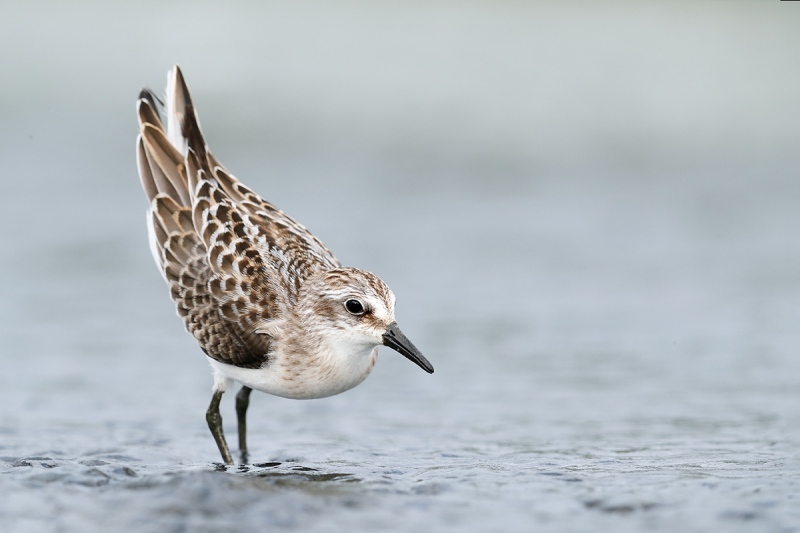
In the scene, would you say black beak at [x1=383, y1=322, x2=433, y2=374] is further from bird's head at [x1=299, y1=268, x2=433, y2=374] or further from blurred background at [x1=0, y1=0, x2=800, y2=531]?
blurred background at [x1=0, y1=0, x2=800, y2=531]

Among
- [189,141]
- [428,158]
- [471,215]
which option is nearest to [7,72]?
[428,158]

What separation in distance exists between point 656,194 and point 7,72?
1223 centimetres

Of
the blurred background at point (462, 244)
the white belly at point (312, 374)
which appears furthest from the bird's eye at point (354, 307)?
the blurred background at point (462, 244)

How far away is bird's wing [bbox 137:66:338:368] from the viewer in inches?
297

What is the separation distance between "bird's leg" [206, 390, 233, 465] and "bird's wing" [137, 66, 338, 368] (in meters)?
0.48

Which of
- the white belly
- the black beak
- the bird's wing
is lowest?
the white belly

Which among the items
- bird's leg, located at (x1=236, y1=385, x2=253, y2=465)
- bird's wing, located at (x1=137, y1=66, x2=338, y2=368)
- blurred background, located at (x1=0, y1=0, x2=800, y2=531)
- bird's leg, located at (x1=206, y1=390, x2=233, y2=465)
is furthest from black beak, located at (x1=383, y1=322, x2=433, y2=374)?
bird's leg, located at (x1=236, y1=385, x2=253, y2=465)

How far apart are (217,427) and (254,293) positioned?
A: 106 centimetres

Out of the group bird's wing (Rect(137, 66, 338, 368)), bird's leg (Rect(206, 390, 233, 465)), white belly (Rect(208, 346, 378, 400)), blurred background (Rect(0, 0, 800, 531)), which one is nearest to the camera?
blurred background (Rect(0, 0, 800, 531))

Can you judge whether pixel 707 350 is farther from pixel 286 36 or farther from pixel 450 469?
pixel 286 36

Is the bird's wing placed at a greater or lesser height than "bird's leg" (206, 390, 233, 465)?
greater

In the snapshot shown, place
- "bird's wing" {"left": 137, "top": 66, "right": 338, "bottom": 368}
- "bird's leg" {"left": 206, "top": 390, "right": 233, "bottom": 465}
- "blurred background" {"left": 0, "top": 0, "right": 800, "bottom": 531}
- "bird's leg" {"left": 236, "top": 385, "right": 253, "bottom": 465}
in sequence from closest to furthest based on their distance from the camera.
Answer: "blurred background" {"left": 0, "top": 0, "right": 800, "bottom": 531}, "bird's wing" {"left": 137, "top": 66, "right": 338, "bottom": 368}, "bird's leg" {"left": 206, "top": 390, "right": 233, "bottom": 465}, "bird's leg" {"left": 236, "top": 385, "right": 253, "bottom": 465}

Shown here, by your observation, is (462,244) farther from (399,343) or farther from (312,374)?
(399,343)

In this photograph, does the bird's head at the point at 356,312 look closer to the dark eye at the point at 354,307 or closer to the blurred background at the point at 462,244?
the dark eye at the point at 354,307
